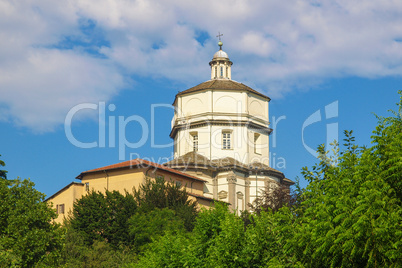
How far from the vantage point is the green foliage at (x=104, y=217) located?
165 ft

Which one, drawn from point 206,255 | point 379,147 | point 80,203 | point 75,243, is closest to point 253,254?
point 206,255

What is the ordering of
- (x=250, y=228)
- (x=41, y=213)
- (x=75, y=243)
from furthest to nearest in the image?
(x=75, y=243)
(x=41, y=213)
(x=250, y=228)

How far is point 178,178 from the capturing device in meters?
61.3

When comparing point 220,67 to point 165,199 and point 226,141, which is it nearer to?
point 226,141

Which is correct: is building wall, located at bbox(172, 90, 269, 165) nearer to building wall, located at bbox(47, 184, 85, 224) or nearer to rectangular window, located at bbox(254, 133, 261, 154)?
rectangular window, located at bbox(254, 133, 261, 154)

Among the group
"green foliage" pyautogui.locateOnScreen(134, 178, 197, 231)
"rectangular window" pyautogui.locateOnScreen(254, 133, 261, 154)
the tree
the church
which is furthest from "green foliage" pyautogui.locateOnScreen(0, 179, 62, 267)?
"rectangular window" pyautogui.locateOnScreen(254, 133, 261, 154)

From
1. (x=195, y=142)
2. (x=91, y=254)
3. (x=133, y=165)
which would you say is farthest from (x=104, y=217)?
(x=195, y=142)

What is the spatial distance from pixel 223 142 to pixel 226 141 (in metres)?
0.34

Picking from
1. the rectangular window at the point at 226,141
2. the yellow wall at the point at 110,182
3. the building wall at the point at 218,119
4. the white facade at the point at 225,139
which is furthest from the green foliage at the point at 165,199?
the rectangular window at the point at 226,141

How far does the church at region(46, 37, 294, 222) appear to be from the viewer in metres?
65.8

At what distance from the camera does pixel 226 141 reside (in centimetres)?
6906

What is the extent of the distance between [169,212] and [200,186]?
539 inches

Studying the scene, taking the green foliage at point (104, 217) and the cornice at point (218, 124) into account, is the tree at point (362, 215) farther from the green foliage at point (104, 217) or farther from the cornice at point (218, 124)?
the cornice at point (218, 124)

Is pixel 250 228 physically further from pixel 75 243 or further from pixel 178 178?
pixel 178 178
